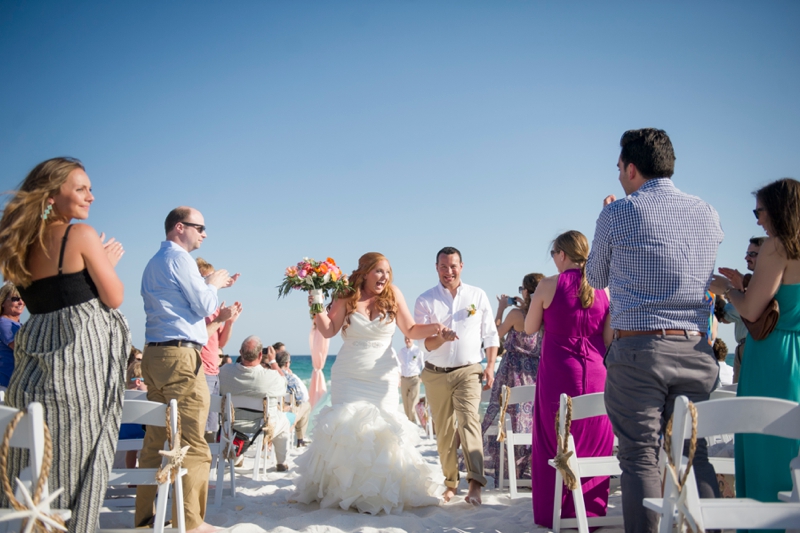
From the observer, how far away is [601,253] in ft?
10.8

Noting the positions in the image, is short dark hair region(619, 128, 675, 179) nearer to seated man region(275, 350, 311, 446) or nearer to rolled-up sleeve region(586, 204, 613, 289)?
rolled-up sleeve region(586, 204, 613, 289)

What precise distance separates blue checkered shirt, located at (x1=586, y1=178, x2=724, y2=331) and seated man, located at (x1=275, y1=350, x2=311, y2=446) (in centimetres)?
771

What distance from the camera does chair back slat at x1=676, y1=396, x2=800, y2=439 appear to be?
2.28 meters

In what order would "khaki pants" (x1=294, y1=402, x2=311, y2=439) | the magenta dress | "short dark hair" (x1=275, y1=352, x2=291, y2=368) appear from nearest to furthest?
the magenta dress → "khaki pants" (x1=294, y1=402, x2=311, y2=439) → "short dark hair" (x1=275, y1=352, x2=291, y2=368)

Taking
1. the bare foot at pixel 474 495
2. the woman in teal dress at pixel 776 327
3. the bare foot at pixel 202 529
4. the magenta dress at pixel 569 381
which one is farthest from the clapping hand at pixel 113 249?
the bare foot at pixel 474 495

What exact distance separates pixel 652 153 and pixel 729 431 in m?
1.63

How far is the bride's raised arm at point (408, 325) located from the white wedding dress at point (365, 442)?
155 millimetres

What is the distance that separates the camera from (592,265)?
339cm

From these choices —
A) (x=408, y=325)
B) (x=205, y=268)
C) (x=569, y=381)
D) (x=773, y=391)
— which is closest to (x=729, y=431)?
(x=773, y=391)

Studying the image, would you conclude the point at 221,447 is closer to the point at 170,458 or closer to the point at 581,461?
the point at 170,458

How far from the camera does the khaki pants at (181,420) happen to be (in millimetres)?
4172

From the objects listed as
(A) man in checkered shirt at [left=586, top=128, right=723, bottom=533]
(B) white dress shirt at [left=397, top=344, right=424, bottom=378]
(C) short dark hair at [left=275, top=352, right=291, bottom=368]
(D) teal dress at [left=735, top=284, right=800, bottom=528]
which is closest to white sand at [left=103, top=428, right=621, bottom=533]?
(D) teal dress at [left=735, top=284, right=800, bottom=528]

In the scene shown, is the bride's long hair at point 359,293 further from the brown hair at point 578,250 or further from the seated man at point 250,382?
the seated man at point 250,382

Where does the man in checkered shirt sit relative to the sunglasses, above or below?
below
